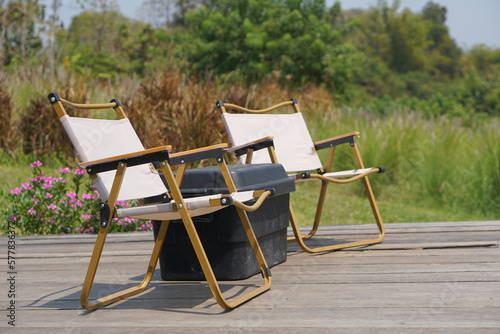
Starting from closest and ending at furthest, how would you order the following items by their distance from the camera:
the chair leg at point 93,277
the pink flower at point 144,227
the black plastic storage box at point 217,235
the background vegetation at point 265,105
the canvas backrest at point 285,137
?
the chair leg at point 93,277 → the black plastic storage box at point 217,235 → the canvas backrest at point 285,137 → the pink flower at point 144,227 → the background vegetation at point 265,105

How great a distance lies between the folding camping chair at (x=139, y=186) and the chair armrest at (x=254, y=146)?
1.73 feet

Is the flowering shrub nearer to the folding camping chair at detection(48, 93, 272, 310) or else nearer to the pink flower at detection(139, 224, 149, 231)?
the pink flower at detection(139, 224, 149, 231)

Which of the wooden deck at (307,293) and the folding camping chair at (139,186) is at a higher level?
the folding camping chair at (139,186)

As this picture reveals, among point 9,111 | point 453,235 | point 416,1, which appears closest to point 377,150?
point 453,235

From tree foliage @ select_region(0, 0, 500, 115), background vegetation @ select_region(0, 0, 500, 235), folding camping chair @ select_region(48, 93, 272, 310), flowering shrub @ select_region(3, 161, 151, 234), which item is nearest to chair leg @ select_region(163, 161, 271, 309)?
folding camping chair @ select_region(48, 93, 272, 310)

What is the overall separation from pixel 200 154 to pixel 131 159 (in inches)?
14.9

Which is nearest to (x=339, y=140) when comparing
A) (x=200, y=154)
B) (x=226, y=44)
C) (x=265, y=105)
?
(x=200, y=154)

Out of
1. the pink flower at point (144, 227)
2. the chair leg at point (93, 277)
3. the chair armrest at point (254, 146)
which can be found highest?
the chair armrest at point (254, 146)

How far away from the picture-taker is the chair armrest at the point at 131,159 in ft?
7.80

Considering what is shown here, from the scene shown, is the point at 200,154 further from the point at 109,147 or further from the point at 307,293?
the point at 307,293

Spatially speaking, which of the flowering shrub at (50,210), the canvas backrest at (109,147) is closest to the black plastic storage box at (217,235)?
the canvas backrest at (109,147)

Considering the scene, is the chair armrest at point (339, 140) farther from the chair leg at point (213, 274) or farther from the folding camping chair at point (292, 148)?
the chair leg at point (213, 274)

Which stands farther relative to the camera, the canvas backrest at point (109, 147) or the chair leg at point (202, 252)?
the canvas backrest at point (109, 147)

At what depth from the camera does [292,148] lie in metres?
4.28
